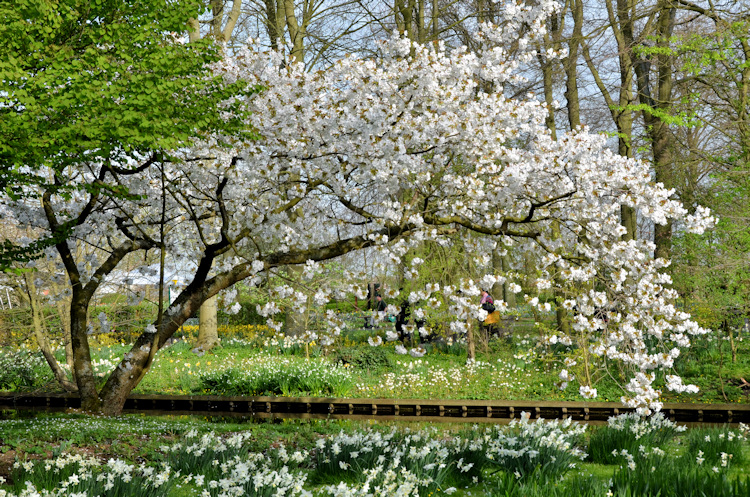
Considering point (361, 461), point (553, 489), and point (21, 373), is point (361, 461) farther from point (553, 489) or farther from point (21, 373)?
point (21, 373)

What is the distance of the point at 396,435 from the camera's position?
20.7 feet

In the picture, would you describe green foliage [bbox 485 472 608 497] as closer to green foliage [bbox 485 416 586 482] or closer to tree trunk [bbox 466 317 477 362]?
green foliage [bbox 485 416 586 482]

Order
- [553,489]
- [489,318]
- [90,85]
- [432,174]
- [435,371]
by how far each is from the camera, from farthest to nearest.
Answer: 1. [489,318]
2. [435,371]
3. [432,174]
4. [90,85]
5. [553,489]

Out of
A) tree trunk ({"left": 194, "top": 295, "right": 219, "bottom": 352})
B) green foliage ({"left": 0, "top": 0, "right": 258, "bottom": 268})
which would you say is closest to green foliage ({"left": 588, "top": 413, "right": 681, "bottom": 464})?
green foliage ({"left": 0, "top": 0, "right": 258, "bottom": 268})

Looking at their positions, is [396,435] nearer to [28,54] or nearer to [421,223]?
[421,223]

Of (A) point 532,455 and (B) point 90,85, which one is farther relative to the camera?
(A) point 532,455

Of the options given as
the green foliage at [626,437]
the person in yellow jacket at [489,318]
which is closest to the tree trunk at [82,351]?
the green foliage at [626,437]

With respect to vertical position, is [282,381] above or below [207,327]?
below

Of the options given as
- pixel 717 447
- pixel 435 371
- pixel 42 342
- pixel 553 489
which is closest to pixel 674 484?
pixel 553 489

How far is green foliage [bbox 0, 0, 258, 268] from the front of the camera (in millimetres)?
4421

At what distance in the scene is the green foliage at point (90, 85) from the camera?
4.42m

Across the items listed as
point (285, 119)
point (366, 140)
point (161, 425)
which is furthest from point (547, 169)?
point (161, 425)

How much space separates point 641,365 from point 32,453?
218 inches

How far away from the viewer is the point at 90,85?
14.7 ft
